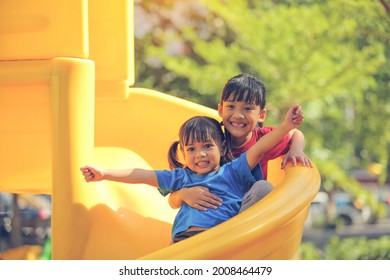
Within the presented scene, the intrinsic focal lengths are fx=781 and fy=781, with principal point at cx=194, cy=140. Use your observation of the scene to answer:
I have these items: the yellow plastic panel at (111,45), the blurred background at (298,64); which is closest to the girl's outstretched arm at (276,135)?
the yellow plastic panel at (111,45)

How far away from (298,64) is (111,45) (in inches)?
155

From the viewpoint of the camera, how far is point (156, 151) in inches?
125

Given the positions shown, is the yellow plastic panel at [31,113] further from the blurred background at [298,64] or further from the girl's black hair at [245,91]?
the blurred background at [298,64]

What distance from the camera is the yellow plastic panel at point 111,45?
2984mm

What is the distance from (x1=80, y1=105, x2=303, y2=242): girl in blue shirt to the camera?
222cm

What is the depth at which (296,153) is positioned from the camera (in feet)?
7.71

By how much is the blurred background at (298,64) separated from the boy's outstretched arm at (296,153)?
12.4 feet

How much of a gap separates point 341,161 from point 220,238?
5393mm

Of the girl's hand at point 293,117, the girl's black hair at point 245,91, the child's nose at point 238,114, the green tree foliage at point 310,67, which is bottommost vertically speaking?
the green tree foliage at point 310,67

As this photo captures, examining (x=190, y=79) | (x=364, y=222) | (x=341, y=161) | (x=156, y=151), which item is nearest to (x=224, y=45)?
(x=190, y=79)

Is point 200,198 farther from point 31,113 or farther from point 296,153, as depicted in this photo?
point 31,113

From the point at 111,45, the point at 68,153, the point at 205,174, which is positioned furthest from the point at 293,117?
the point at 111,45

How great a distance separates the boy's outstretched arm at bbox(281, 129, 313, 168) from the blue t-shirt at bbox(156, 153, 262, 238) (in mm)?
106
